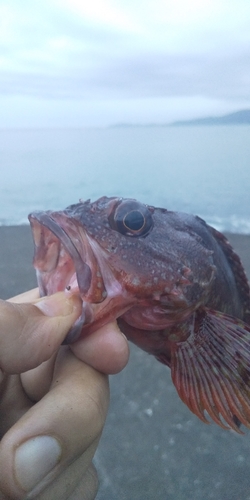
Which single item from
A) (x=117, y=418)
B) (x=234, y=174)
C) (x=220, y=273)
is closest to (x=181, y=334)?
(x=220, y=273)

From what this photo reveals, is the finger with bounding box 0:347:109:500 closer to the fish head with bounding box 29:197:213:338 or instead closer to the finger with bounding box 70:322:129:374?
the finger with bounding box 70:322:129:374

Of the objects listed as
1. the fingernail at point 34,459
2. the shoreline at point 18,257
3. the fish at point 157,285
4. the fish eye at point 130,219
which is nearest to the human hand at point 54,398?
the fingernail at point 34,459

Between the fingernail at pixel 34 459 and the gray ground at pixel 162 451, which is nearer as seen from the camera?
the fingernail at pixel 34 459


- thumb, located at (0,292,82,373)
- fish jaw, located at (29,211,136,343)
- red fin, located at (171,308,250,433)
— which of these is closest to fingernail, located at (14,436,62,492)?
thumb, located at (0,292,82,373)

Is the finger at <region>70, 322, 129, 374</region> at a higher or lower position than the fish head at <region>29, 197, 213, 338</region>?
lower

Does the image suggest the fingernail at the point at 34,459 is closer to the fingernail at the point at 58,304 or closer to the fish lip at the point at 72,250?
the fingernail at the point at 58,304

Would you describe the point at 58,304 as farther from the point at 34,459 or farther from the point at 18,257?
the point at 18,257

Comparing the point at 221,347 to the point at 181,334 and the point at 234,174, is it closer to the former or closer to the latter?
Answer: the point at 181,334
